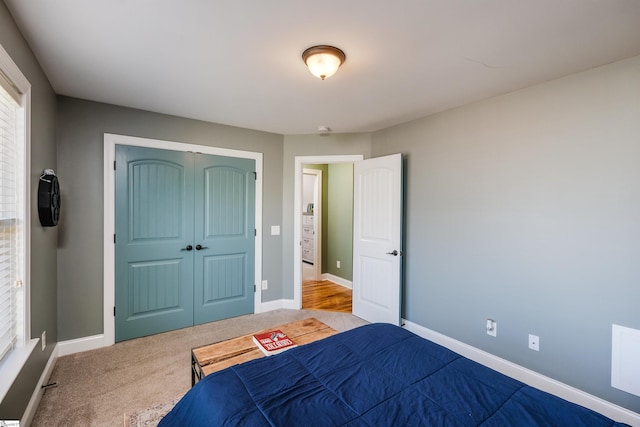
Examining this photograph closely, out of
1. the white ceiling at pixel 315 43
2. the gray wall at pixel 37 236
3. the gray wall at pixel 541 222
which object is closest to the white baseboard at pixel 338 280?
the gray wall at pixel 541 222

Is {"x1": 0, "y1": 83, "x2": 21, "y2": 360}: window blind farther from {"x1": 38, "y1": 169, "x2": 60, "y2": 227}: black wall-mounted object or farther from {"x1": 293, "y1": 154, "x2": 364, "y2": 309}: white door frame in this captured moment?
{"x1": 293, "y1": 154, "x2": 364, "y2": 309}: white door frame

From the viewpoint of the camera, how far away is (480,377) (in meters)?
1.37

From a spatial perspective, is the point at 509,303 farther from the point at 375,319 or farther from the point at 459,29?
the point at 459,29

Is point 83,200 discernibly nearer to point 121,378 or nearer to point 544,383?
point 121,378

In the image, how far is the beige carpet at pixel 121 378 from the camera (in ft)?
6.36

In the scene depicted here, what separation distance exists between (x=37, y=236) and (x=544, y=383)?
3.89 metres

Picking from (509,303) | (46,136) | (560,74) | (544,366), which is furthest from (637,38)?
(46,136)

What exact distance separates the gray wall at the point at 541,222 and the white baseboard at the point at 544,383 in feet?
0.14

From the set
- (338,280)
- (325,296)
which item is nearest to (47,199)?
(325,296)

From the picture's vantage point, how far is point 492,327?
2.55 metres

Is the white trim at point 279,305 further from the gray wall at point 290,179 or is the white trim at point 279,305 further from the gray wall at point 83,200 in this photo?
the gray wall at point 83,200

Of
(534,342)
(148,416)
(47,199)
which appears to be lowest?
(148,416)

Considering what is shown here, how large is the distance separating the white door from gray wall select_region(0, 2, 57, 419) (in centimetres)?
297

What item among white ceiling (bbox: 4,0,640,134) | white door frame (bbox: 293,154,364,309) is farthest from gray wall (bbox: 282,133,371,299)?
white ceiling (bbox: 4,0,640,134)
